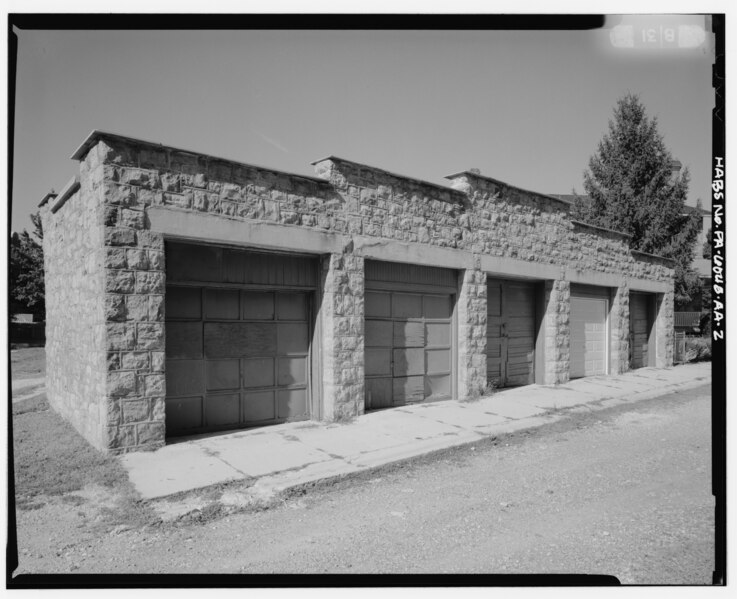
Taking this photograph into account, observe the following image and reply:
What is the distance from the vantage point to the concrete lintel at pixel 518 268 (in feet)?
32.8

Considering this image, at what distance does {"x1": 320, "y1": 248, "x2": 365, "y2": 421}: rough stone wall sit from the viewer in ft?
24.8

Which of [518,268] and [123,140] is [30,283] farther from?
[518,268]

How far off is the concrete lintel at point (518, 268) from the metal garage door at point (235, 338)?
3985 millimetres

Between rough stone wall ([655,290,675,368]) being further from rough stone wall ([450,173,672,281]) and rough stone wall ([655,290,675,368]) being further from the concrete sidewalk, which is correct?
the concrete sidewalk

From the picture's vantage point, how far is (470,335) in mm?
9578

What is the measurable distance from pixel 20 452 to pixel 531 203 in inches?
396

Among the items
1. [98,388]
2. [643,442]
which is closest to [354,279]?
[98,388]

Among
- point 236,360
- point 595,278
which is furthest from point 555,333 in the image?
point 236,360

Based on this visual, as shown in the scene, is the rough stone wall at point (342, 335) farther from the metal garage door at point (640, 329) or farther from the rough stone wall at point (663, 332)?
the rough stone wall at point (663, 332)

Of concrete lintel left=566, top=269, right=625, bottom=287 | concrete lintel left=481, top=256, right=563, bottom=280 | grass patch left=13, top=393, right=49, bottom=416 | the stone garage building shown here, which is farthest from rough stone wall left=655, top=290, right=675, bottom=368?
grass patch left=13, top=393, right=49, bottom=416

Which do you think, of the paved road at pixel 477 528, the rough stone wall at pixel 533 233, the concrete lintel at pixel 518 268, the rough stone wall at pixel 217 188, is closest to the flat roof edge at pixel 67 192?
the rough stone wall at pixel 217 188

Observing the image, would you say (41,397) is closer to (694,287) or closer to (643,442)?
(643,442)

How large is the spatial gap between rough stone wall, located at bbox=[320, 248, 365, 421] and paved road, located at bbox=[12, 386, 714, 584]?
2148 millimetres

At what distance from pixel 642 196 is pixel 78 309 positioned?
46.7 ft
